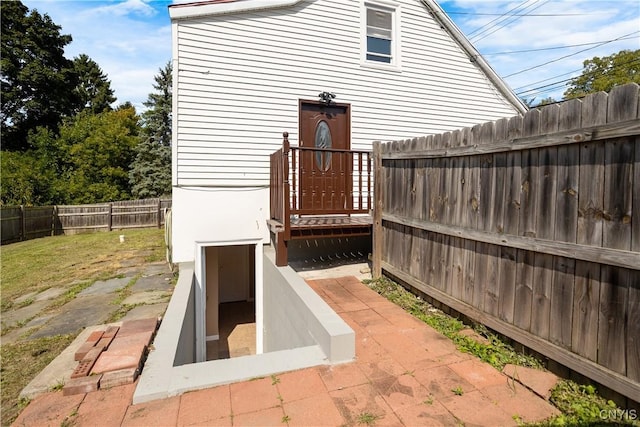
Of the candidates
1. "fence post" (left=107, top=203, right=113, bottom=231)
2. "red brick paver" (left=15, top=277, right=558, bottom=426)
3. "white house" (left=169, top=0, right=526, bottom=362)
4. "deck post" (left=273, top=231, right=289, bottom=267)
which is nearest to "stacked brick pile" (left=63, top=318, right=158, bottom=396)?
"red brick paver" (left=15, top=277, right=558, bottom=426)

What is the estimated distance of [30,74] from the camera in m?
23.1

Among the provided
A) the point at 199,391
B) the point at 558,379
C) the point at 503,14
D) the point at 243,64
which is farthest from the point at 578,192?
the point at 503,14

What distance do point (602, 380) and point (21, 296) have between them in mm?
7314

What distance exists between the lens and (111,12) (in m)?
7.20

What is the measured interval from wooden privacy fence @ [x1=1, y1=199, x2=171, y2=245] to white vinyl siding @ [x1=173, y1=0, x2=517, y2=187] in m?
9.88

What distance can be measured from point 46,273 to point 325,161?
6.22 m

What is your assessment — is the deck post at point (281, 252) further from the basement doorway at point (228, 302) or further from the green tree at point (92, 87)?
the green tree at point (92, 87)

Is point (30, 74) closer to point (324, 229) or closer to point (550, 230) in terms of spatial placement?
point (324, 229)

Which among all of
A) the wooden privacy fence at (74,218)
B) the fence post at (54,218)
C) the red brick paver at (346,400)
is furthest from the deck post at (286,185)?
the fence post at (54,218)

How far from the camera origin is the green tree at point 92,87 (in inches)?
1121

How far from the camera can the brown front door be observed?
187 inches

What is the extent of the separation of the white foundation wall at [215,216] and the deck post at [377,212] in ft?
6.97

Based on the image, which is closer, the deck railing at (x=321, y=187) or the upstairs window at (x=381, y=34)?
the deck railing at (x=321, y=187)

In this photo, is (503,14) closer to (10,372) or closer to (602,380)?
(602,380)
